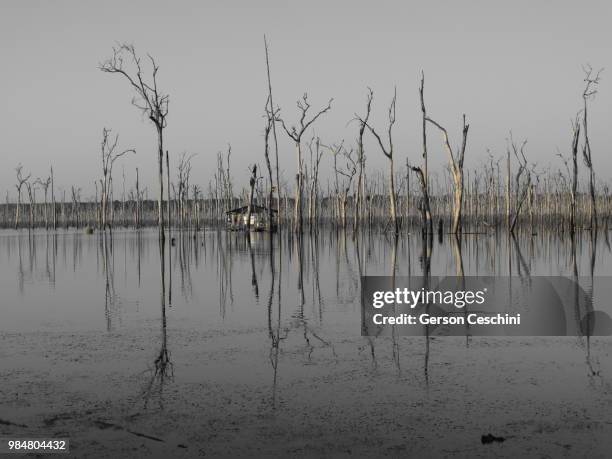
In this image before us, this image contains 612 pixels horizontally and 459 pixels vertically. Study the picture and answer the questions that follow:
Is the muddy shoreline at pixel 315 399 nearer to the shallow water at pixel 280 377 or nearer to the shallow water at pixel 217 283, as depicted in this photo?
the shallow water at pixel 280 377

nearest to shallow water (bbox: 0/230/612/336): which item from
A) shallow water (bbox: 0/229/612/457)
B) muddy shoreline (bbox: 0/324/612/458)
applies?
shallow water (bbox: 0/229/612/457)

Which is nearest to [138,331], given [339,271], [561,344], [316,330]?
[316,330]

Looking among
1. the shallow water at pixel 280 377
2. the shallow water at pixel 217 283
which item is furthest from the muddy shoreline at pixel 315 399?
the shallow water at pixel 217 283

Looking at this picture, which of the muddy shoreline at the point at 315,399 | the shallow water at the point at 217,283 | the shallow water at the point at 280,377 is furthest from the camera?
the shallow water at the point at 217,283

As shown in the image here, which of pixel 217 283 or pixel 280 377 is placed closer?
pixel 280 377

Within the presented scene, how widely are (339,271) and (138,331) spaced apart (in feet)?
24.1

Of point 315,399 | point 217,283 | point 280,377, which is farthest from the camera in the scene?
point 217,283

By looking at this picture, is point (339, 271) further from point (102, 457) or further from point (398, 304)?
point (102, 457)

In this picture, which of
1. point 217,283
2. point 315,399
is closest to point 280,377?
point 315,399

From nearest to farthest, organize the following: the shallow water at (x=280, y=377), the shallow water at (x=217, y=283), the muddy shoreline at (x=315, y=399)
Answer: the muddy shoreline at (x=315, y=399) → the shallow water at (x=280, y=377) → the shallow water at (x=217, y=283)

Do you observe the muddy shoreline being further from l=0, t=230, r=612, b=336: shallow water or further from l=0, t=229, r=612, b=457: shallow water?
l=0, t=230, r=612, b=336: shallow water

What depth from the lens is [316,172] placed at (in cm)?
4434

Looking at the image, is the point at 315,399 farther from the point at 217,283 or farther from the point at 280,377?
the point at 217,283

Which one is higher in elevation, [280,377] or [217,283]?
[280,377]
